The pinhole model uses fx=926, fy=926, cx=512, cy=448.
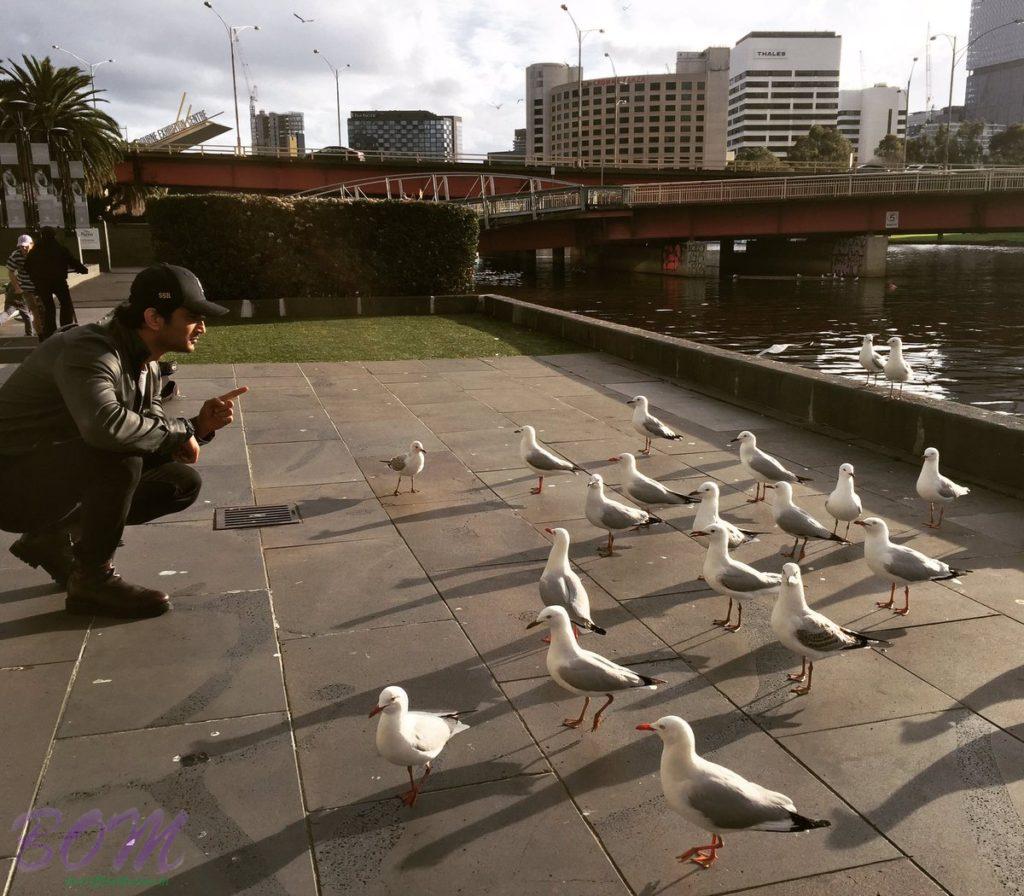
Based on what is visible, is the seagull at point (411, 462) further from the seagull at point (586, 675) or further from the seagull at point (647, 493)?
the seagull at point (586, 675)

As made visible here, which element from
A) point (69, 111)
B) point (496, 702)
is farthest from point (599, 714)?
point (69, 111)

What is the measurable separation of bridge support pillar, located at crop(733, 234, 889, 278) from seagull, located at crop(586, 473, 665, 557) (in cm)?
5288

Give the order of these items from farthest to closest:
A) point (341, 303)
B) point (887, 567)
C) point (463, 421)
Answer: point (341, 303)
point (463, 421)
point (887, 567)

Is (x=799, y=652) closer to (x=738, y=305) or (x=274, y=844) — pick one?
(x=274, y=844)

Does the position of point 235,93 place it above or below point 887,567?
above

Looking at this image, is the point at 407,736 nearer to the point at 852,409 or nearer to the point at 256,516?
the point at 256,516

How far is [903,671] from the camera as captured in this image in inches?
179

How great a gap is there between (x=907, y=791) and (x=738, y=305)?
36.9 meters

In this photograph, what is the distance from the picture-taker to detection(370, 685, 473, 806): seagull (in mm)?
3473

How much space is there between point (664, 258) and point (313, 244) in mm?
36956

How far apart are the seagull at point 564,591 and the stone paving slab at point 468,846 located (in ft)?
4.03

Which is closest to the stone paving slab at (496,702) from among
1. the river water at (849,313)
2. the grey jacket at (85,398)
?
the grey jacket at (85,398)

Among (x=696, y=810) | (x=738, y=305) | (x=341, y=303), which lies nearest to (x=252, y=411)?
(x=696, y=810)

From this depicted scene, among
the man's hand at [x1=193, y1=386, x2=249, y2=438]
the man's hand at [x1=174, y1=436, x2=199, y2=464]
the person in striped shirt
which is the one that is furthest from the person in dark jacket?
the man's hand at [x1=193, y1=386, x2=249, y2=438]
